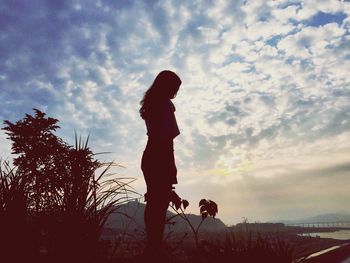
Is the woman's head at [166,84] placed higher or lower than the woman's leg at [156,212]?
higher

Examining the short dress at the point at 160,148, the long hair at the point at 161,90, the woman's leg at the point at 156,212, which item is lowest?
the woman's leg at the point at 156,212

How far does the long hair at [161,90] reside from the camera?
332 cm

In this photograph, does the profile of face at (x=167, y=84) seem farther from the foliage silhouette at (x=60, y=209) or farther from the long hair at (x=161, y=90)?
the foliage silhouette at (x=60, y=209)

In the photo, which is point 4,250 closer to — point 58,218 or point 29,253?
point 29,253

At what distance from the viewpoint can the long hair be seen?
3.32 metres

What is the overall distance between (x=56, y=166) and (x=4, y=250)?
1.11 meters

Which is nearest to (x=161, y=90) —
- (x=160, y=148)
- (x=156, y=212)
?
(x=160, y=148)

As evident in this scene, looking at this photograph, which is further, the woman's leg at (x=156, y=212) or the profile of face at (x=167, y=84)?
the profile of face at (x=167, y=84)

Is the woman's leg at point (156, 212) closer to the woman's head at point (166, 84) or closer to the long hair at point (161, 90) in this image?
the long hair at point (161, 90)

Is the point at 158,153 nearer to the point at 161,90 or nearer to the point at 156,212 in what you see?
the point at 156,212

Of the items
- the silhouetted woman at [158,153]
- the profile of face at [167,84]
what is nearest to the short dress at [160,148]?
the silhouetted woman at [158,153]

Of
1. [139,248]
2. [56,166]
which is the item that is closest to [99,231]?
[56,166]

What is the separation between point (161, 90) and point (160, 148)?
66cm

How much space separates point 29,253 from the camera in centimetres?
228
